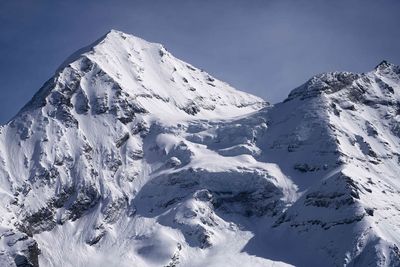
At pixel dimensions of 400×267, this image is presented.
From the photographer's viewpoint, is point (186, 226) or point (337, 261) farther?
point (186, 226)

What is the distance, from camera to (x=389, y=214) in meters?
194

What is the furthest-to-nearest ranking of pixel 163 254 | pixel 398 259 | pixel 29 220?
pixel 29 220
pixel 163 254
pixel 398 259

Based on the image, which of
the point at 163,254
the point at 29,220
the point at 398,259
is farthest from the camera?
the point at 29,220

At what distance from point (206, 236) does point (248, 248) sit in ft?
34.9

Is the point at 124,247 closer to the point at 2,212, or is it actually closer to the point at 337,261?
the point at 2,212

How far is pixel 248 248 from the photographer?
7520 inches

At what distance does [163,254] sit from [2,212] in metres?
42.0

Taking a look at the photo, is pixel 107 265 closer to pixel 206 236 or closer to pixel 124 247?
pixel 124 247

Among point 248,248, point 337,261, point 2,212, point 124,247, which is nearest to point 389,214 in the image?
point 337,261

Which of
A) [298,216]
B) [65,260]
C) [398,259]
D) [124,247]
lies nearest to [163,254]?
[124,247]

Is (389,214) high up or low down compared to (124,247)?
up

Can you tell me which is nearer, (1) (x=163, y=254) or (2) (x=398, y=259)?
(2) (x=398, y=259)

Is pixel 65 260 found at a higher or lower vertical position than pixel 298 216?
lower

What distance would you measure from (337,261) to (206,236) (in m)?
33.1
